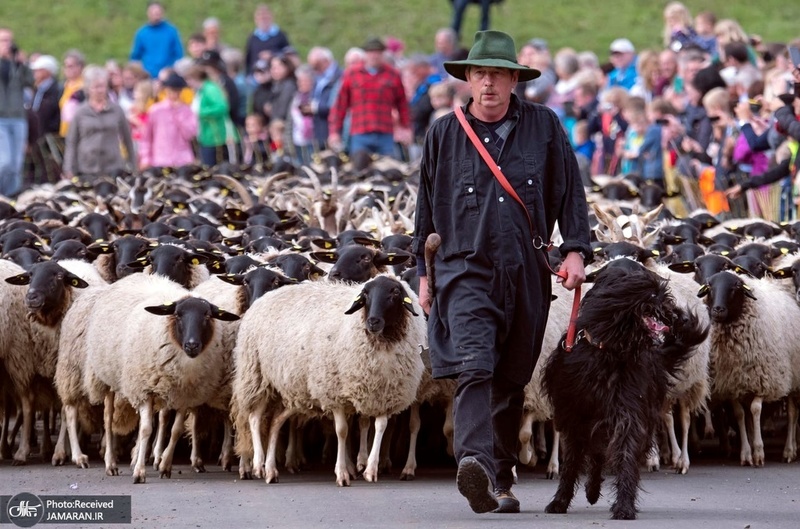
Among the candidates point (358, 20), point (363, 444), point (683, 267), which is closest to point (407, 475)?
point (363, 444)

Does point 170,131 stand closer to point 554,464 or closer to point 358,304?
point 358,304

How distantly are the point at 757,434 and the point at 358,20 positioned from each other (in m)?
33.4

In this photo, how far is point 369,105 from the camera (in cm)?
2222

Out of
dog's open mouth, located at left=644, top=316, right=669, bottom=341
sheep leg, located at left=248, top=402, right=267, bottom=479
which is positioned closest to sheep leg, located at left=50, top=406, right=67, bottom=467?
sheep leg, located at left=248, top=402, right=267, bottom=479

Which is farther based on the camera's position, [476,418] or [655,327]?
[655,327]

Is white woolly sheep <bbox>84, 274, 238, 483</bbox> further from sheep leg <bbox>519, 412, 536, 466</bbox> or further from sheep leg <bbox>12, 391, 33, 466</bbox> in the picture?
sheep leg <bbox>519, 412, 536, 466</bbox>

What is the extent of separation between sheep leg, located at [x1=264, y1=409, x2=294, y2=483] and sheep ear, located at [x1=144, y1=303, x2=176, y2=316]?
1.01m

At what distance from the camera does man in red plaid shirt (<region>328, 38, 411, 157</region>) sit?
2209 cm

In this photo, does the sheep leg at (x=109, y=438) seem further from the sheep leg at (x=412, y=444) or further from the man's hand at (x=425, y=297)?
the man's hand at (x=425, y=297)

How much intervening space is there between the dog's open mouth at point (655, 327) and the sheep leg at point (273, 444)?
3.17m

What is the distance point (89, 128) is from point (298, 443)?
12.5 metres

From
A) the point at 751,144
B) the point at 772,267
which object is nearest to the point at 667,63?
the point at 751,144

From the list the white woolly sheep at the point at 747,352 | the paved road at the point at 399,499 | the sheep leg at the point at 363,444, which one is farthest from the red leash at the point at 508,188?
the white woolly sheep at the point at 747,352

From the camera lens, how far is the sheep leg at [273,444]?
9.83 meters
